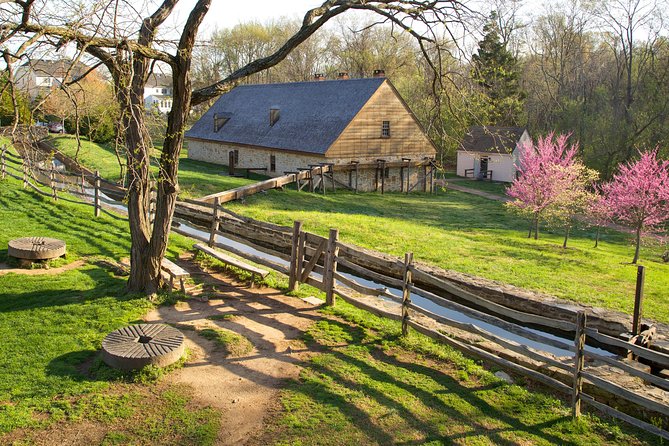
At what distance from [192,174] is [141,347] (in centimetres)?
2566

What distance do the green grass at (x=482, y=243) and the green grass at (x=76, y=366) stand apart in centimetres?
981

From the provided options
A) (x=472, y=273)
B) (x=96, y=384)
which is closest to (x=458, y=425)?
(x=96, y=384)

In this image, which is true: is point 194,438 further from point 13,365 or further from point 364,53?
point 364,53

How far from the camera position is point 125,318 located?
10180 mm

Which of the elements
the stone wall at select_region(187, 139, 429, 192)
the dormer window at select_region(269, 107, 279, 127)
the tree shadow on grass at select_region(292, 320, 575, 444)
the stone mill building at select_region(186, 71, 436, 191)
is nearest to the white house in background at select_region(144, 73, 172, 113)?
the tree shadow on grass at select_region(292, 320, 575, 444)

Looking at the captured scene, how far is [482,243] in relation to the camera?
22125 mm

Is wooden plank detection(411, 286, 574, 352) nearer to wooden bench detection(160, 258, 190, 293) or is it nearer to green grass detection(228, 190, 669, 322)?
wooden bench detection(160, 258, 190, 293)

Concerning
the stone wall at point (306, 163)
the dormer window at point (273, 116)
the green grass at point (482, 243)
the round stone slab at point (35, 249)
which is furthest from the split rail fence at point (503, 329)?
the dormer window at point (273, 116)

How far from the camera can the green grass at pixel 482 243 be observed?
16.3 m

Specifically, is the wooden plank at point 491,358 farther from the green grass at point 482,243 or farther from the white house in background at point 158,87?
the green grass at point 482,243

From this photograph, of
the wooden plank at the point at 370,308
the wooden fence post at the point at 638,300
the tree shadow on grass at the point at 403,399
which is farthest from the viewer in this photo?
the wooden plank at the point at 370,308

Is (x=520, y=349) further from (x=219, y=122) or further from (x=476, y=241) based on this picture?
(x=219, y=122)

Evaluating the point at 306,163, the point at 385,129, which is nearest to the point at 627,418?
the point at 306,163

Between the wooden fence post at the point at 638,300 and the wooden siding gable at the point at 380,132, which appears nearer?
the wooden fence post at the point at 638,300
